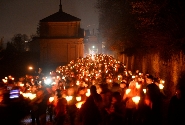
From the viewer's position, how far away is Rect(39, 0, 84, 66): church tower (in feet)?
174

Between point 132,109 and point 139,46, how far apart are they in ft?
57.9

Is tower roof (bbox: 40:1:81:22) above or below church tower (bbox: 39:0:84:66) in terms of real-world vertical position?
above

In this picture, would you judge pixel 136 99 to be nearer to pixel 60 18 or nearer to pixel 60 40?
pixel 60 40

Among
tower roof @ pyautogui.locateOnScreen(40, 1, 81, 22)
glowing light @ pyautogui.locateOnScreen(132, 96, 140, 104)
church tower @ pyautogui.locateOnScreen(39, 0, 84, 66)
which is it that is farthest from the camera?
tower roof @ pyautogui.locateOnScreen(40, 1, 81, 22)

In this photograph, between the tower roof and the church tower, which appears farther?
the tower roof

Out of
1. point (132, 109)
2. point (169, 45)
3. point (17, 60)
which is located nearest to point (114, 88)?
point (132, 109)

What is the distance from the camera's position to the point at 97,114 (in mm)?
8820

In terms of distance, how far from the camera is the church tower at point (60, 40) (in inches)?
2084

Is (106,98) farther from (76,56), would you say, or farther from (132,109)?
(76,56)

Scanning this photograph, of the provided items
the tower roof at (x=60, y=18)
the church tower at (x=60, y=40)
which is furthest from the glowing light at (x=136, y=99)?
the tower roof at (x=60, y=18)

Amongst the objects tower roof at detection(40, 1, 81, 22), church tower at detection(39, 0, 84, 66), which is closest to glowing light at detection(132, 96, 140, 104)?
church tower at detection(39, 0, 84, 66)

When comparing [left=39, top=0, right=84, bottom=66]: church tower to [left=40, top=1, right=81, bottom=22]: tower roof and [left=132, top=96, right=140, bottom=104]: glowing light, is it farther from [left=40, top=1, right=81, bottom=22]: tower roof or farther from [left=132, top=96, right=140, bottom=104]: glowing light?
[left=132, top=96, right=140, bottom=104]: glowing light

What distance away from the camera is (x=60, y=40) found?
53.3m

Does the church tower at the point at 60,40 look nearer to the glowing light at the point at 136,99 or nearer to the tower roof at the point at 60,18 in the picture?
the tower roof at the point at 60,18
